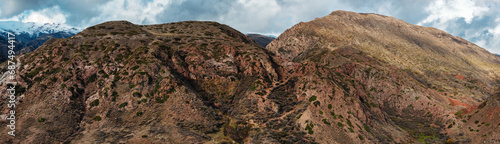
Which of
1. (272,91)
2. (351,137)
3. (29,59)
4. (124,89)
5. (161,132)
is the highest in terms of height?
(29,59)

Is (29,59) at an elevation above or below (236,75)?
above

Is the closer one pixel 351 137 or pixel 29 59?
pixel 351 137

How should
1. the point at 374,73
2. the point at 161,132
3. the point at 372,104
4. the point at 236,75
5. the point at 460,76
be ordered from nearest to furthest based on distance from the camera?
the point at 161,132 → the point at 372,104 → the point at 236,75 → the point at 374,73 → the point at 460,76

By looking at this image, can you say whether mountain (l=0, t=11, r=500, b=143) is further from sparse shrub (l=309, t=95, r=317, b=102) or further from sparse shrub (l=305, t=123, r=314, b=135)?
sparse shrub (l=309, t=95, r=317, b=102)

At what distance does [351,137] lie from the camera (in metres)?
48.4

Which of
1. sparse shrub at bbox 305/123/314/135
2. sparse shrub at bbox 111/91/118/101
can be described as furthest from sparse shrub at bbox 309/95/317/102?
sparse shrub at bbox 111/91/118/101

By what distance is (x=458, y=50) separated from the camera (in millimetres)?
194250

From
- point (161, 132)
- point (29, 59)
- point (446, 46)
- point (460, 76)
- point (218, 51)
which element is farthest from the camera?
point (446, 46)

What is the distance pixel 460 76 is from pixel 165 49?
173760 mm

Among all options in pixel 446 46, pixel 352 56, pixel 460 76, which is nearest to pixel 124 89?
pixel 352 56

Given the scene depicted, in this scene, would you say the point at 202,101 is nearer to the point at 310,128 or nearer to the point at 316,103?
the point at 310,128

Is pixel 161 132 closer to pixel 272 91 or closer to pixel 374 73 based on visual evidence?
pixel 272 91

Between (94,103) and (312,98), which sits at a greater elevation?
(94,103)

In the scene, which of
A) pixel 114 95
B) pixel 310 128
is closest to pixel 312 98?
pixel 310 128
